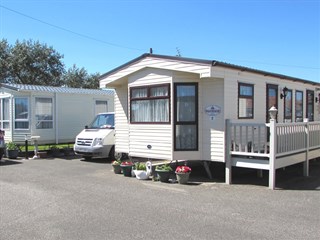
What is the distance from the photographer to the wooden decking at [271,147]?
8.12 meters

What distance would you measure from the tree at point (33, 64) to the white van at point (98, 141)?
79.3ft

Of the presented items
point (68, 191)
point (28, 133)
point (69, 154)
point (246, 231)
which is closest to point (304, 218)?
point (246, 231)

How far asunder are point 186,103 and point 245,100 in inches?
75.1

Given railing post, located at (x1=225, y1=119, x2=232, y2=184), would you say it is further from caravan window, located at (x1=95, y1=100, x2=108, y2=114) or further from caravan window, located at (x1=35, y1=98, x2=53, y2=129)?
caravan window, located at (x1=95, y1=100, x2=108, y2=114)

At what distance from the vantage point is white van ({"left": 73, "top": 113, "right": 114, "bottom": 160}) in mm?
13076

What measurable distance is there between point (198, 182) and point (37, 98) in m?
10.2

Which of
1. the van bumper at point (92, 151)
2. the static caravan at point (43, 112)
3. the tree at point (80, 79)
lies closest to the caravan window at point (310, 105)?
the van bumper at point (92, 151)

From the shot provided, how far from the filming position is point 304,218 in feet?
19.0

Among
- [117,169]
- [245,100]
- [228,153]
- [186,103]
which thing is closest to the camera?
[228,153]

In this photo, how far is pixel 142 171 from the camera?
372 inches

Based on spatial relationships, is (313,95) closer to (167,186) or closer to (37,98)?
(167,186)

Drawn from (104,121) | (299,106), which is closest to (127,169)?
(104,121)

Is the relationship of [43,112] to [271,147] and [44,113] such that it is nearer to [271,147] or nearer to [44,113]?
[44,113]

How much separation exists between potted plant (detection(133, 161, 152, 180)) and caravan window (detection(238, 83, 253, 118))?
9.97 feet
